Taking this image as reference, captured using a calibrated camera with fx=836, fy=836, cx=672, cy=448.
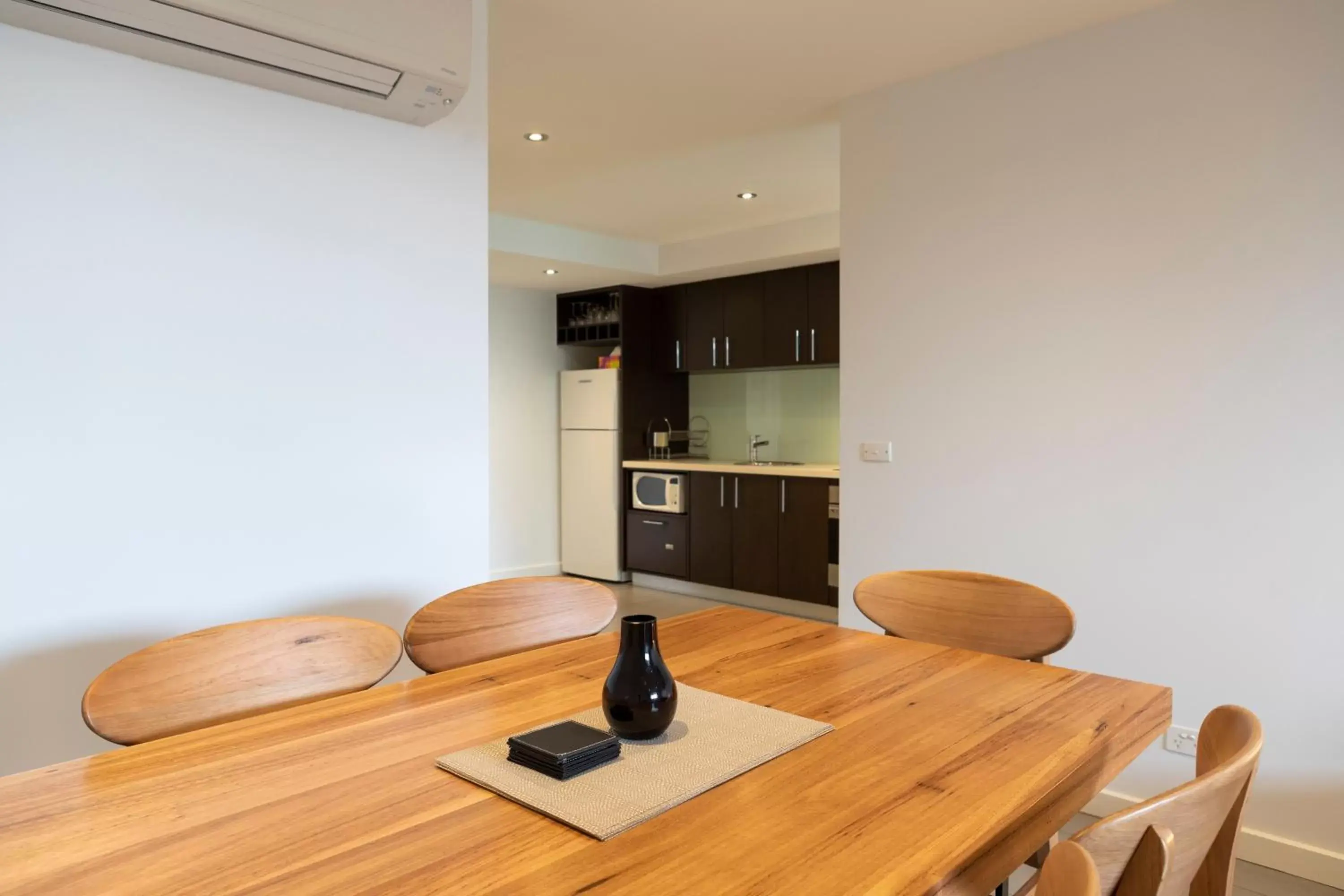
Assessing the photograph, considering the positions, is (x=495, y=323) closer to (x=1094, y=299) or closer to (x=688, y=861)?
(x=1094, y=299)

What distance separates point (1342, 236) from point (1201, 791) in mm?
2127

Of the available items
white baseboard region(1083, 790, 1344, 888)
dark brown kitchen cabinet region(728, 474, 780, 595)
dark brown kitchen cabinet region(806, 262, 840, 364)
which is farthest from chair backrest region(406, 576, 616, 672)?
dark brown kitchen cabinet region(806, 262, 840, 364)

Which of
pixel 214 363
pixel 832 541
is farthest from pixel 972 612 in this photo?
pixel 832 541

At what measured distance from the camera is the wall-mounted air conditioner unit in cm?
177

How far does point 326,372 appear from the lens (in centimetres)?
224

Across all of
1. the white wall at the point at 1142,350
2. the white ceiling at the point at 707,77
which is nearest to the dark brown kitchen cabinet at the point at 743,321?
the white ceiling at the point at 707,77

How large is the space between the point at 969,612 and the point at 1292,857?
52.3 inches

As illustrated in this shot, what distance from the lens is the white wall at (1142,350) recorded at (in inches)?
91.0

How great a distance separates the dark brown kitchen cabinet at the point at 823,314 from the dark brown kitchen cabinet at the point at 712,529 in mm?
1024

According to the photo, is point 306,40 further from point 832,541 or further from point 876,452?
point 832,541

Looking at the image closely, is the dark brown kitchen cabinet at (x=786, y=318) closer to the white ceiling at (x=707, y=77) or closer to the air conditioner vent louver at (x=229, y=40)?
the white ceiling at (x=707, y=77)

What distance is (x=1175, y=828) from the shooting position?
817 millimetres

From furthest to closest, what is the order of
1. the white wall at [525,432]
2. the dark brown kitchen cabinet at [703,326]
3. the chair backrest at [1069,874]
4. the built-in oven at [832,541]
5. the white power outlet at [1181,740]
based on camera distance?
1. the white wall at [525,432]
2. the dark brown kitchen cabinet at [703,326]
3. the built-in oven at [832,541]
4. the white power outlet at [1181,740]
5. the chair backrest at [1069,874]

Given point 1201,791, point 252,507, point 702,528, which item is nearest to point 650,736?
point 1201,791
